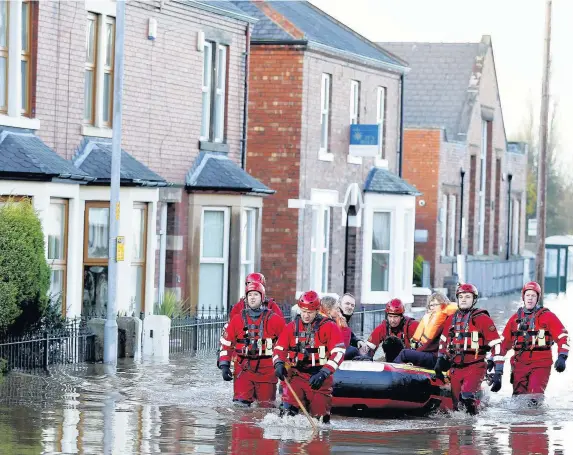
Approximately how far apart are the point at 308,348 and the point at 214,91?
15.5m

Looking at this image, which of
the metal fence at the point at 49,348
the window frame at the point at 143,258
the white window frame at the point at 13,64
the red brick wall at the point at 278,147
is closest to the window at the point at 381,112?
the red brick wall at the point at 278,147

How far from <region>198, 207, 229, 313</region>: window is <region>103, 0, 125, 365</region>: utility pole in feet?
24.4

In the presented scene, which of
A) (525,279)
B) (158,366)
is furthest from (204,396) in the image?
(525,279)

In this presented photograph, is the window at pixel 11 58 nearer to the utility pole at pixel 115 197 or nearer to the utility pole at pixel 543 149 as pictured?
the utility pole at pixel 115 197

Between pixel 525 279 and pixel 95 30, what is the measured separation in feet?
120

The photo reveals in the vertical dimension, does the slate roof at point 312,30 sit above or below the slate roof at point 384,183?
above

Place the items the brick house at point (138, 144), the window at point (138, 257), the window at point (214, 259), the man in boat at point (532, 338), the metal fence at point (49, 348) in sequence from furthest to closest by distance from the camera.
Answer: the window at point (214, 259), the window at point (138, 257), the brick house at point (138, 144), the metal fence at point (49, 348), the man in boat at point (532, 338)

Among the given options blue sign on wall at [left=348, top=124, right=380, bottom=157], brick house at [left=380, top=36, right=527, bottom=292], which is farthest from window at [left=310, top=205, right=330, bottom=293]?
brick house at [left=380, top=36, right=527, bottom=292]

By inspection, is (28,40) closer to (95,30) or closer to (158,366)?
(95,30)

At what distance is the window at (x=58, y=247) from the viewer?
26016 mm

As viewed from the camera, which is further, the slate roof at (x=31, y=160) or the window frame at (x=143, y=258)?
the window frame at (x=143, y=258)

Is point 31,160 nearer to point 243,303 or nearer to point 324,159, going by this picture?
point 243,303

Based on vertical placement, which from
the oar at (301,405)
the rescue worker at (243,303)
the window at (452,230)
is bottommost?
the oar at (301,405)

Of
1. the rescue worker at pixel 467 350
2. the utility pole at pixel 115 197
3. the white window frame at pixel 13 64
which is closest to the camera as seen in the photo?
the rescue worker at pixel 467 350
